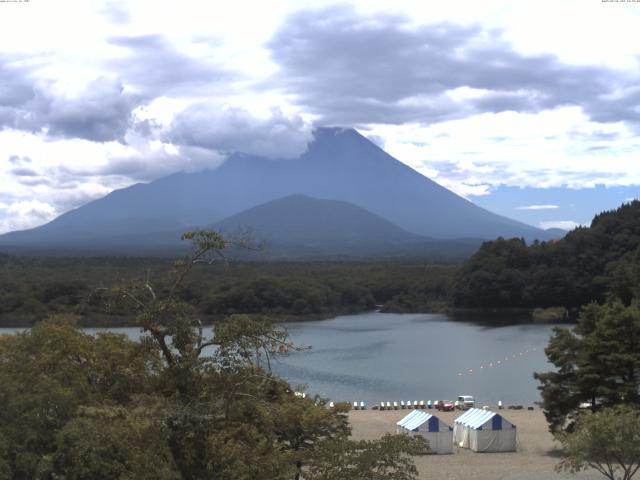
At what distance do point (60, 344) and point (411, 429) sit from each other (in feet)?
34.2

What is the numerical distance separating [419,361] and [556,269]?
26.0m

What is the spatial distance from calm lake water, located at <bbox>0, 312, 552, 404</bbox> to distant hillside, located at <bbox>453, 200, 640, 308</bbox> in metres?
9.40

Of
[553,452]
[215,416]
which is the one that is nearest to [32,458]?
[215,416]

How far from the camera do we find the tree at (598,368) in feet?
51.6

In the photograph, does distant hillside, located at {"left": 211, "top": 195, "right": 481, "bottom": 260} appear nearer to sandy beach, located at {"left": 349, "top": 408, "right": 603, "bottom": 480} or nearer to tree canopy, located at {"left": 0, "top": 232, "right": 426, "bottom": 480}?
sandy beach, located at {"left": 349, "top": 408, "right": 603, "bottom": 480}

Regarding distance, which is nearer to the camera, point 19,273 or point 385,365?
point 385,365

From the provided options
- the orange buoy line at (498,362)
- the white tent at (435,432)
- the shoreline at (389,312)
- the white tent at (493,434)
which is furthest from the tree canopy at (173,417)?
the shoreline at (389,312)

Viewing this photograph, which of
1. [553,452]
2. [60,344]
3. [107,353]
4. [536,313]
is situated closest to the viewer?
[60,344]

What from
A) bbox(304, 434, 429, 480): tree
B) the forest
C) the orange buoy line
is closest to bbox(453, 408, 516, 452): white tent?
bbox(304, 434, 429, 480): tree

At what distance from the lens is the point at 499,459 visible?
53.5 ft

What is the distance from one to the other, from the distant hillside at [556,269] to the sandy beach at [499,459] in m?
35.9

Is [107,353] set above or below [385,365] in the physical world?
above

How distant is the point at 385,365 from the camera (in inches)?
1278

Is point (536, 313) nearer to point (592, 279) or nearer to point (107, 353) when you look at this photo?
point (592, 279)
